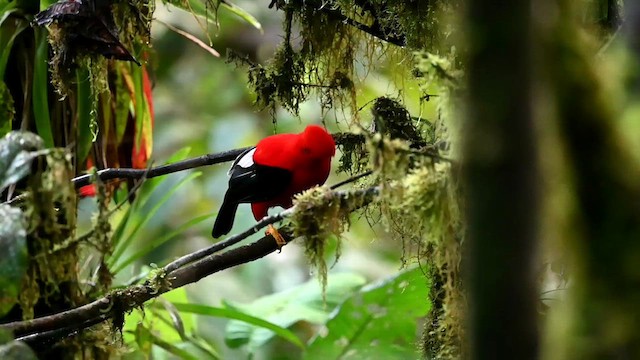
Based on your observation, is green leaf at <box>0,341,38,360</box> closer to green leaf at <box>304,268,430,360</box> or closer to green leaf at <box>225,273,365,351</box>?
green leaf at <box>304,268,430,360</box>

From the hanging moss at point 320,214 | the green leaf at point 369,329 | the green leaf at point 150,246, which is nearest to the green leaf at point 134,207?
the green leaf at point 150,246

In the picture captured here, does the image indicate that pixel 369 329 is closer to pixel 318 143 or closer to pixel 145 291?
pixel 318 143

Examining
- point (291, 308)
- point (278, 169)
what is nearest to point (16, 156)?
point (278, 169)

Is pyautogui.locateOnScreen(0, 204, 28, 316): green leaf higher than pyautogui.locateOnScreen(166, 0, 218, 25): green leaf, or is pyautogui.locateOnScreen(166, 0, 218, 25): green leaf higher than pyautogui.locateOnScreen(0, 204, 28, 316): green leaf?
pyautogui.locateOnScreen(166, 0, 218, 25): green leaf

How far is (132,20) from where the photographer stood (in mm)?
1361

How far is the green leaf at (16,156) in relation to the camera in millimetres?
781

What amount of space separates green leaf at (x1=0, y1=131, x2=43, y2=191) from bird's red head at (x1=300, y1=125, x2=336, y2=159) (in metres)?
Result: 0.73

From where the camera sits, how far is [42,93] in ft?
4.91

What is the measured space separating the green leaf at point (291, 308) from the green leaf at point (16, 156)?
1.41 m

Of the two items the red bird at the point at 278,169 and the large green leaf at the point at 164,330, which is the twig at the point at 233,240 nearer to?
the large green leaf at the point at 164,330

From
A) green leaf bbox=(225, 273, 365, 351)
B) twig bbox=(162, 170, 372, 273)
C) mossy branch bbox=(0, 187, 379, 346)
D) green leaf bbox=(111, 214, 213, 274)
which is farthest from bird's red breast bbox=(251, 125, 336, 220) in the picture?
green leaf bbox=(225, 273, 365, 351)

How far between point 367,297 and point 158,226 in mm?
1873

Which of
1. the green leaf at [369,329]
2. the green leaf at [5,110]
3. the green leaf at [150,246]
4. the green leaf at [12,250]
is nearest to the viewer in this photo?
the green leaf at [12,250]

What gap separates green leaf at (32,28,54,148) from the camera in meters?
1.49
